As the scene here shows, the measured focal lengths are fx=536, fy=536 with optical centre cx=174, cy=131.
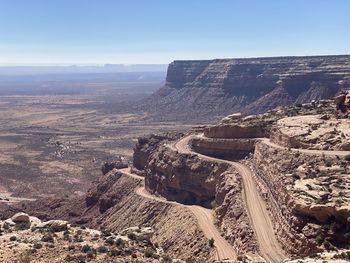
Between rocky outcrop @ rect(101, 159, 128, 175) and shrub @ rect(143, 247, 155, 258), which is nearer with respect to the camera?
shrub @ rect(143, 247, 155, 258)

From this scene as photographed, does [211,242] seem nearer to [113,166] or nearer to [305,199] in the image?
[305,199]

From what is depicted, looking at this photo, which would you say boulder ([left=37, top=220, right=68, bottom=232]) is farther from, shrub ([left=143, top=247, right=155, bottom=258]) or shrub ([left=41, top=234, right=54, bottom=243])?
shrub ([left=143, top=247, right=155, bottom=258])

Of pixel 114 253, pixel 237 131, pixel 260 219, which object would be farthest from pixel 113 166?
pixel 114 253

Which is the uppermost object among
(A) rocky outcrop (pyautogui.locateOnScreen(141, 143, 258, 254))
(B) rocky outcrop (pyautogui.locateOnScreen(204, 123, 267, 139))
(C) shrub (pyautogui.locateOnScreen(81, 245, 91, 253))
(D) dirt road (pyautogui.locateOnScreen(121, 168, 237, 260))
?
(B) rocky outcrop (pyautogui.locateOnScreen(204, 123, 267, 139))

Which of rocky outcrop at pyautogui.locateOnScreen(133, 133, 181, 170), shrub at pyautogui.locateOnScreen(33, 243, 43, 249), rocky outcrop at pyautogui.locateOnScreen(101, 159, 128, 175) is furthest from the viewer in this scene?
rocky outcrop at pyautogui.locateOnScreen(101, 159, 128, 175)

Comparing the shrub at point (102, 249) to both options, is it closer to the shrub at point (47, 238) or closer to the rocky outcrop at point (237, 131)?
the shrub at point (47, 238)

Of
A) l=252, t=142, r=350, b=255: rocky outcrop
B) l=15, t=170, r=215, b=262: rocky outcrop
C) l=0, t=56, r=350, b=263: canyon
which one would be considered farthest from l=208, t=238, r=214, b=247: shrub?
l=252, t=142, r=350, b=255: rocky outcrop

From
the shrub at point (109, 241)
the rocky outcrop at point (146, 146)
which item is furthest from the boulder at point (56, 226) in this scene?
the rocky outcrop at point (146, 146)

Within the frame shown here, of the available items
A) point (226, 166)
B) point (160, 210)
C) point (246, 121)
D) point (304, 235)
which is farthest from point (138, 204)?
point (304, 235)

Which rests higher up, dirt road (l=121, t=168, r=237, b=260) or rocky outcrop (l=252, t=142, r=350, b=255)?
rocky outcrop (l=252, t=142, r=350, b=255)
